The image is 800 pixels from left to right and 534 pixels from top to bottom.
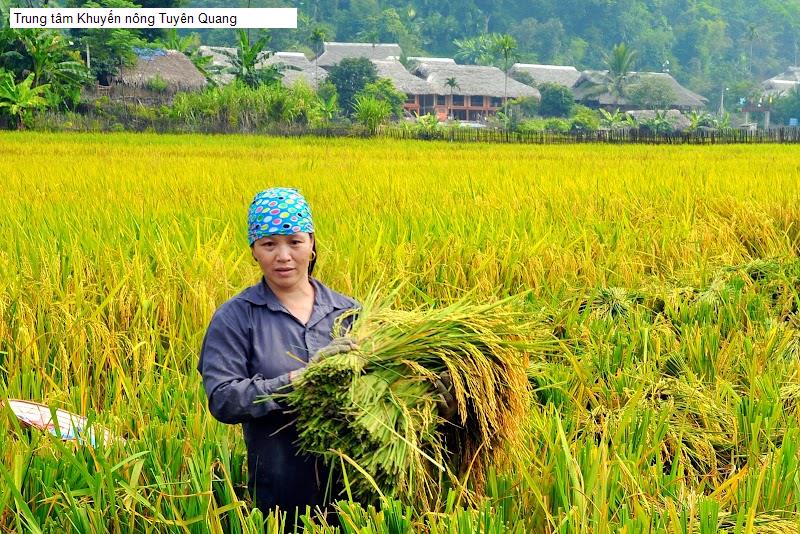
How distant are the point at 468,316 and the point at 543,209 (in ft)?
12.6

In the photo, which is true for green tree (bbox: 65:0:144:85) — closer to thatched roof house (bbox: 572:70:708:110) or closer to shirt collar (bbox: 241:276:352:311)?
shirt collar (bbox: 241:276:352:311)

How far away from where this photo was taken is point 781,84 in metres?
55.1

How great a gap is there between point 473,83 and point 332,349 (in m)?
45.2

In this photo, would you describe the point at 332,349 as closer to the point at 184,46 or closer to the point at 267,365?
the point at 267,365

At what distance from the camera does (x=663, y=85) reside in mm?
45562

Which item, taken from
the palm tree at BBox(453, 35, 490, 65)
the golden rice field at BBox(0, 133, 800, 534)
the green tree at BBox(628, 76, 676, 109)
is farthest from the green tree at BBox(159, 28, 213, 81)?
the palm tree at BBox(453, 35, 490, 65)

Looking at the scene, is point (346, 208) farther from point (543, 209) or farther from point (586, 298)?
point (586, 298)

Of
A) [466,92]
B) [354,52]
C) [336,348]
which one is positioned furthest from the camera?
[354,52]

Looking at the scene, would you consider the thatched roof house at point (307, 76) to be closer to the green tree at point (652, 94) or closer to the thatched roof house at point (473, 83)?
the thatched roof house at point (473, 83)

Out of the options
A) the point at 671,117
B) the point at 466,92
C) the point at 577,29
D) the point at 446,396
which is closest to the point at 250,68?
the point at 466,92

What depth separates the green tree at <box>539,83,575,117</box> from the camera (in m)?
44.2

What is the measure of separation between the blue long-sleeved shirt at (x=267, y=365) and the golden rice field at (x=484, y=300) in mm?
67

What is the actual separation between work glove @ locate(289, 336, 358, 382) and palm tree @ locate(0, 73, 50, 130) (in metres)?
18.6

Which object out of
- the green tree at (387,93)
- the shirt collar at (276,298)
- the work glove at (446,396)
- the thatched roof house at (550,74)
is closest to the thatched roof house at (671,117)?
the thatched roof house at (550,74)
